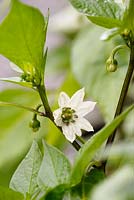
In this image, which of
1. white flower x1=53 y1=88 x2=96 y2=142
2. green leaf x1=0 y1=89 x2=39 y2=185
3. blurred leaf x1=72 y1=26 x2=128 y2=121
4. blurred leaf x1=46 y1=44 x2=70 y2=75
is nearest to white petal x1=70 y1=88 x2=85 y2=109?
white flower x1=53 y1=88 x2=96 y2=142

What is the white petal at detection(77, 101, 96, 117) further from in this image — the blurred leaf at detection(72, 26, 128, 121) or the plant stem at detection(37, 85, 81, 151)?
the blurred leaf at detection(72, 26, 128, 121)

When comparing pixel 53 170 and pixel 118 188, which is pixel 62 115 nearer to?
pixel 53 170

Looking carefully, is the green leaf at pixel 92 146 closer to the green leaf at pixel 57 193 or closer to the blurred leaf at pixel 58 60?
the green leaf at pixel 57 193

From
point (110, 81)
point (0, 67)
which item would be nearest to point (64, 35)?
point (110, 81)

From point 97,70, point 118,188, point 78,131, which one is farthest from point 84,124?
point 97,70

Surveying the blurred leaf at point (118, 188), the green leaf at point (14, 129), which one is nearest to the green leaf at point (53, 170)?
the blurred leaf at point (118, 188)

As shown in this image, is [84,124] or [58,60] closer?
[84,124]

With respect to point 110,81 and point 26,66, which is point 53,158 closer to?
point 26,66
